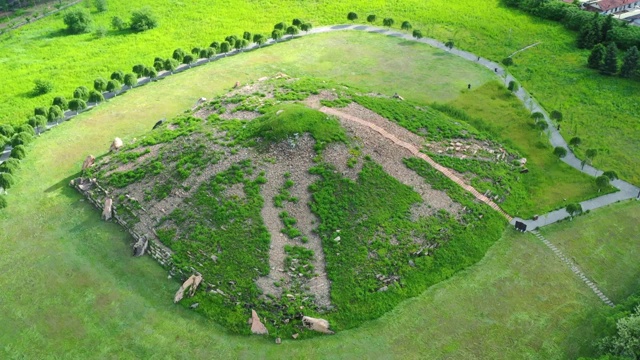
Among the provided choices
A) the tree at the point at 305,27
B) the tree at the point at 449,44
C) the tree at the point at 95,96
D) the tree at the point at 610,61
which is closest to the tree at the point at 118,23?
the tree at the point at 95,96

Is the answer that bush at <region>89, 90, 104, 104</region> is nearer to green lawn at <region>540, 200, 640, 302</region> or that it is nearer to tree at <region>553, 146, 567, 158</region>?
green lawn at <region>540, 200, 640, 302</region>

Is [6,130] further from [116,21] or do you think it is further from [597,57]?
[597,57]

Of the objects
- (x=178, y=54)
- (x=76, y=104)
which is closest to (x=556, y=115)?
(x=178, y=54)

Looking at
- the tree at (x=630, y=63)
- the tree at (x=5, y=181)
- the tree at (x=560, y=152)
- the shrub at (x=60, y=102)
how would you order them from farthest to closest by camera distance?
the tree at (x=630, y=63)
the shrub at (x=60, y=102)
the tree at (x=560, y=152)
the tree at (x=5, y=181)

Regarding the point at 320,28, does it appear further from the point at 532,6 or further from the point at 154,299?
the point at 154,299

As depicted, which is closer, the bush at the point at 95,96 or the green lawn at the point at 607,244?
the green lawn at the point at 607,244

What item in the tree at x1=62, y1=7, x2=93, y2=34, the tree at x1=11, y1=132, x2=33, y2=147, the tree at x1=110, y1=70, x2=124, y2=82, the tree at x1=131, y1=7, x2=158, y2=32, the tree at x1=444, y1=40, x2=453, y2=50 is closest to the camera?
the tree at x1=11, y1=132, x2=33, y2=147

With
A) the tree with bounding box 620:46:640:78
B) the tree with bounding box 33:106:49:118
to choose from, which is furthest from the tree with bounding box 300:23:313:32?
the tree with bounding box 620:46:640:78

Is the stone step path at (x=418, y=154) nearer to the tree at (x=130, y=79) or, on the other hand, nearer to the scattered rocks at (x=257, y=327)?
the scattered rocks at (x=257, y=327)
